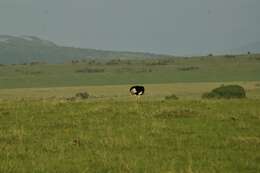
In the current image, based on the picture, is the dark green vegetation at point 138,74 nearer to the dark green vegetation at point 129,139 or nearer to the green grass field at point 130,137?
the green grass field at point 130,137

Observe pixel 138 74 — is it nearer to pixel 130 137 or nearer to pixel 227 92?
pixel 227 92

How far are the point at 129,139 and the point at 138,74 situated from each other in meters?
75.7

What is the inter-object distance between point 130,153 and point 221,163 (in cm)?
219

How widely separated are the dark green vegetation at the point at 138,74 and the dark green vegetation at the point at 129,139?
6086 centimetres

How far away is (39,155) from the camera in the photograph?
13164 mm

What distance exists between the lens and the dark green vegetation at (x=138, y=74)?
8356cm

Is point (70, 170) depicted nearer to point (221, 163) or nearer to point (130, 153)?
point (130, 153)

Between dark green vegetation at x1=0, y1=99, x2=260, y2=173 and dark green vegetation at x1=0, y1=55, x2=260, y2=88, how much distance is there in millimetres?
60859

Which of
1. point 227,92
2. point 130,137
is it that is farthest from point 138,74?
point 130,137

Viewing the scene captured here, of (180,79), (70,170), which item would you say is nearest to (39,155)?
(70,170)

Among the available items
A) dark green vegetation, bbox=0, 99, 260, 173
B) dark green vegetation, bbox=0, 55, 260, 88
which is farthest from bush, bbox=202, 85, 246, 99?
dark green vegetation, bbox=0, 55, 260, 88

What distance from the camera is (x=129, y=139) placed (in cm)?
1498

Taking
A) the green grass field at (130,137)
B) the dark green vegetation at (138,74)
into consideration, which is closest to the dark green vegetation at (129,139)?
the green grass field at (130,137)

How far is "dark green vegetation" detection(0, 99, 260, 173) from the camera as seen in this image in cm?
1220
